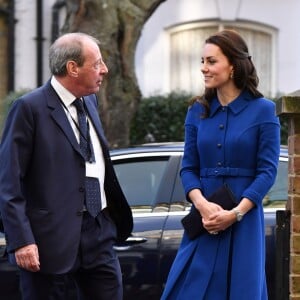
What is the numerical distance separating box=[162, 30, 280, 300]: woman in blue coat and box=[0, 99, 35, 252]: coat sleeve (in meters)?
0.83

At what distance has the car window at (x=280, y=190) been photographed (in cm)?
687

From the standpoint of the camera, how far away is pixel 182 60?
15352mm

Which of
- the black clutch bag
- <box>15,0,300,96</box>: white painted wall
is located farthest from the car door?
<box>15,0,300,96</box>: white painted wall

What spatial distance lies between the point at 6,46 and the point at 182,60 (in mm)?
2714

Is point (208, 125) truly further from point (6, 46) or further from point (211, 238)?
point (6, 46)

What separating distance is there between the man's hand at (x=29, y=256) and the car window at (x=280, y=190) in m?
2.53

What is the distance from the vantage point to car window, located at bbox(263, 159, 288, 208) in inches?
271

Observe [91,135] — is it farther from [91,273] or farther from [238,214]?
[238,214]

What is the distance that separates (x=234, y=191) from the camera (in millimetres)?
4969

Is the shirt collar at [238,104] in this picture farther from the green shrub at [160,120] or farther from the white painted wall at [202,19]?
the white painted wall at [202,19]

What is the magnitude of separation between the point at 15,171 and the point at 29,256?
0.42 meters

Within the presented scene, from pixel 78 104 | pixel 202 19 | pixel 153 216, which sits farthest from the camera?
pixel 202 19

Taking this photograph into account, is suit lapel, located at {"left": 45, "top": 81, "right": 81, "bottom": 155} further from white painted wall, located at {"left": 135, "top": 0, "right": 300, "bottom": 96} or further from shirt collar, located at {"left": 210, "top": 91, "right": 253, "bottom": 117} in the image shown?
white painted wall, located at {"left": 135, "top": 0, "right": 300, "bottom": 96}

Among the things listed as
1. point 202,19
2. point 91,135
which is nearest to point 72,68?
point 91,135
